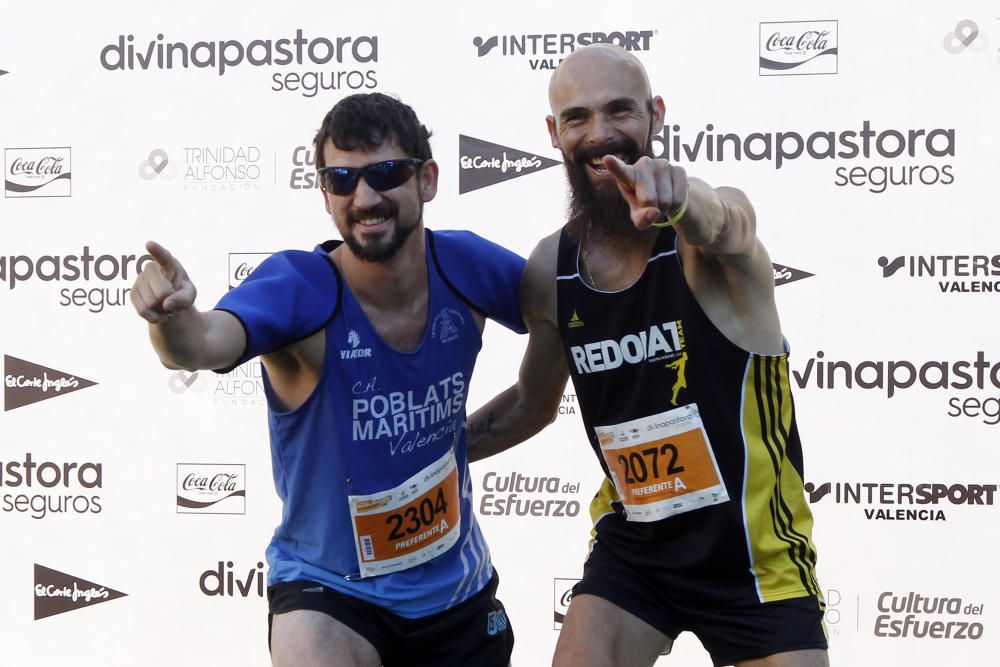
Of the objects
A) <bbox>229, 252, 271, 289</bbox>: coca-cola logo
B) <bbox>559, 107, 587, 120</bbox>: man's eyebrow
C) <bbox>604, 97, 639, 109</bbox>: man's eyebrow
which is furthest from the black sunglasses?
<bbox>229, 252, 271, 289</bbox>: coca-cola logo

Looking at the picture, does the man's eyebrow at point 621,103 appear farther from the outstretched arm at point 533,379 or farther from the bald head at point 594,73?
Result: the outstretched arm at point 533,379

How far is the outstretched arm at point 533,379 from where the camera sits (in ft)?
9.45

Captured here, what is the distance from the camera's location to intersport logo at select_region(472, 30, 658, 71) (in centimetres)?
459

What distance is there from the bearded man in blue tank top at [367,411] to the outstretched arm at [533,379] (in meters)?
0.23

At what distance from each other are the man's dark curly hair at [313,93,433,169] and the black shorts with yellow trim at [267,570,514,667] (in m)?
1.08

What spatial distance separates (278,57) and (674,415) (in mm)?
3013

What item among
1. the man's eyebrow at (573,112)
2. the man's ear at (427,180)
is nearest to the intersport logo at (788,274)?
the man's eyebrow at (573,112)

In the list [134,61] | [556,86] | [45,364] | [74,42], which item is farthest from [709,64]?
[45,364]

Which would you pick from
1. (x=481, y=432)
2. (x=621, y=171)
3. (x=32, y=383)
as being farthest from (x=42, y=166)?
(x=621, y=171)

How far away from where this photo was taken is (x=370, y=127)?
260 centimetres

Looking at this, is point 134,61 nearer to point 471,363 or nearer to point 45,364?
point 45,364

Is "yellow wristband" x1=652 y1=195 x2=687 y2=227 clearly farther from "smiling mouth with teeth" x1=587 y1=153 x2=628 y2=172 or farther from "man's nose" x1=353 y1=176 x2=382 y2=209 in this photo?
"man's nose" x1=353 y1=176 x2=382 y2=209

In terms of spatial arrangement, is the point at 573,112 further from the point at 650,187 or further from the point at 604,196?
the point at 650,187

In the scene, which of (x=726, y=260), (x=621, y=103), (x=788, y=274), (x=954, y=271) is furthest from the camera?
(x=788, y=274)
